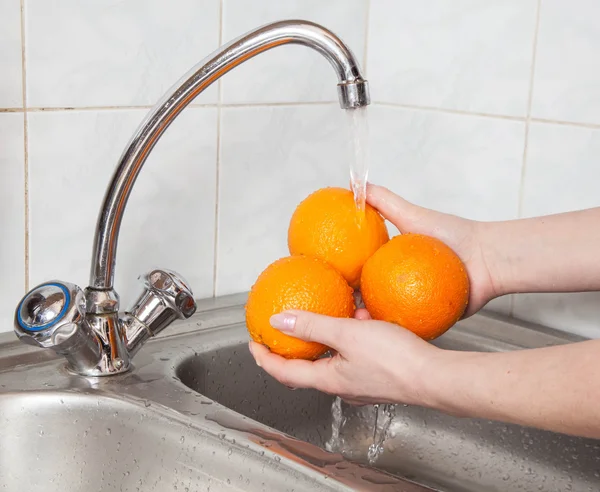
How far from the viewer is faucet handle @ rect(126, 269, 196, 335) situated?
2.88 ft

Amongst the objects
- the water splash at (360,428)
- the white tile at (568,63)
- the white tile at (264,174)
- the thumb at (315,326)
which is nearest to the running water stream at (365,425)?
the water splash at (360,428)

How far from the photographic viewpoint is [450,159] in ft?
3.82

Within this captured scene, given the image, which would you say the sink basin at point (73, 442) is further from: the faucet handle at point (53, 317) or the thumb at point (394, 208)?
the thumb at point (394, 208)

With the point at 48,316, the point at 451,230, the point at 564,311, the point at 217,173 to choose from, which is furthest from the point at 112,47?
the point at 564,311

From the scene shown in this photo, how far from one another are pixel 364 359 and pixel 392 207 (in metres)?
0.23

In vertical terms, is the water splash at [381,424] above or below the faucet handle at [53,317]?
below

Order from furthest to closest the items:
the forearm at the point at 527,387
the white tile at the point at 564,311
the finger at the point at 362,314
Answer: the white tile at the point at 564,311 < the finger at the point at 362,314 < the forearm at the point at 527,387

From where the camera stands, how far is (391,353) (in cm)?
69

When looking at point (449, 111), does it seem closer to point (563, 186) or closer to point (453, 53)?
point (453, 53)

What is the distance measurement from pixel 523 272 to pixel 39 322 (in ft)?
1.65

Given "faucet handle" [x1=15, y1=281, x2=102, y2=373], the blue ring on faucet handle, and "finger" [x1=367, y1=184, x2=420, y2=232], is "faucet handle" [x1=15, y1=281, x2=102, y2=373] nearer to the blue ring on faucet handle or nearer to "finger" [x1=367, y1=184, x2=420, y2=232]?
the blue ring on faucet handle

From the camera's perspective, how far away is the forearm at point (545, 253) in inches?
33.7

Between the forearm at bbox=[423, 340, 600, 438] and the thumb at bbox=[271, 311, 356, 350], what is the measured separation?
0.28 feet

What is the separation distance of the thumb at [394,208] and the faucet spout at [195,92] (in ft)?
0.53
